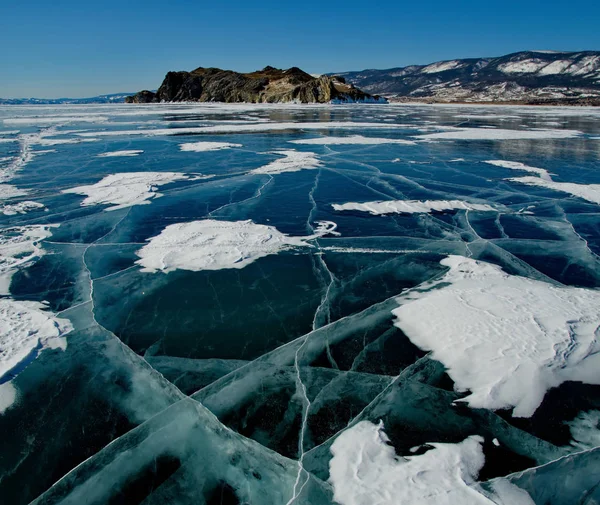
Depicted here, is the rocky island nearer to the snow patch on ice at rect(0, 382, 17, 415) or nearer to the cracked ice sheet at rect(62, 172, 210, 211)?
the cracked ice sheet at rect(62, 172, 210, 211)

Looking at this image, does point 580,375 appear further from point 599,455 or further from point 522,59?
point 522,59

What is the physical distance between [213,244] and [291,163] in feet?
19.6

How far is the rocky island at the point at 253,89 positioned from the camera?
213 ft

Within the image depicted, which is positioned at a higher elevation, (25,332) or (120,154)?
(120,154)

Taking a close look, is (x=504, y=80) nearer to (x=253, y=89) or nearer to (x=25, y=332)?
(x=253, y=89)

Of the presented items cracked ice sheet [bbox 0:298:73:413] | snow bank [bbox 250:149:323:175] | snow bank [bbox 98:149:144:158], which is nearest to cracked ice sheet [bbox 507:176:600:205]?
snow bank [bbox 250:149:323:175]

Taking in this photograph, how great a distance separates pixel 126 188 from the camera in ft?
25.7

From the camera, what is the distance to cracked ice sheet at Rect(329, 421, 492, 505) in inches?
72.1

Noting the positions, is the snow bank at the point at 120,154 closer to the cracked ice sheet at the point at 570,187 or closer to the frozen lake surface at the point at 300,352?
the frozen lake surface at the point at 300,352

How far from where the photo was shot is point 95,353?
2.99 meters

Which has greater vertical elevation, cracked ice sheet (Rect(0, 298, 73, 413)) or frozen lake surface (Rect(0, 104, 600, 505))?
cracked ice sheet (Rect(0, 298, 73, 413))

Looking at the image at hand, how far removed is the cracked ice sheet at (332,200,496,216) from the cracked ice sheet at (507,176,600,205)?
213 cm

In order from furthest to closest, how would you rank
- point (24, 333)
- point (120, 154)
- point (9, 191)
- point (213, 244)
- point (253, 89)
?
point (253, 89), point (120, 154), point (9, 191), point (213, 244), point (24, 333)

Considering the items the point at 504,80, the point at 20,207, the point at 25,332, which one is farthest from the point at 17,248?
the point at 504,80
